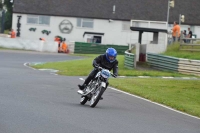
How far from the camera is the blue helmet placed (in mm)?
15219

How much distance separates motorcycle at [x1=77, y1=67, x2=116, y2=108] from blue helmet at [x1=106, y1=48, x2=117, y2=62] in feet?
1.15

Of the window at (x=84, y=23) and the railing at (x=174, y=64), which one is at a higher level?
the window at (x=84, y=23)

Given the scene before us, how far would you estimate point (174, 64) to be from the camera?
32812 mm

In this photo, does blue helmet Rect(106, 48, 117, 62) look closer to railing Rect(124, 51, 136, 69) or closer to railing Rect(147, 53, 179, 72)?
railing Rect(147, 53, 179, 72)

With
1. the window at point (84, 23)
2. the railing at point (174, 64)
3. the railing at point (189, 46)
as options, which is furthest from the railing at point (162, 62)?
the window at point (84, 23)

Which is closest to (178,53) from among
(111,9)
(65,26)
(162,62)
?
(162,62)

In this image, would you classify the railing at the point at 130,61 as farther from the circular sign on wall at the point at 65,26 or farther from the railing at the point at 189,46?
the circular sign on wall at the point at 65,26

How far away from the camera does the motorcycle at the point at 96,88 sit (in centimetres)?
1519

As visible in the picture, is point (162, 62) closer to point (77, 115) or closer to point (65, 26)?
point (77, 115)

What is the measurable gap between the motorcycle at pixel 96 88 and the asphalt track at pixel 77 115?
24cm

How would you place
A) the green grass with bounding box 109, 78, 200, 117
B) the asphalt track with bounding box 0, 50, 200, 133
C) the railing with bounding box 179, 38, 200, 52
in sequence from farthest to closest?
the railing with bounding box 179, 38, 200, 52
the green grass with bounding box 109, 78, 200, 117
the asphalt track with bounding box 0, 50, 200, 133

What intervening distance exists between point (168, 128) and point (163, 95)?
830 centimetres

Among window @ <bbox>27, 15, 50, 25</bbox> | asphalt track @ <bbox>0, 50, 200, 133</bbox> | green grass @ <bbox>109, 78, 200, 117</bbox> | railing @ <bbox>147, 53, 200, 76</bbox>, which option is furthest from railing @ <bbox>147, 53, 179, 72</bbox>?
window @ <bbox>27, 15, 50, 25</bbox>

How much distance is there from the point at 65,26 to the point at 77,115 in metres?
58.7
